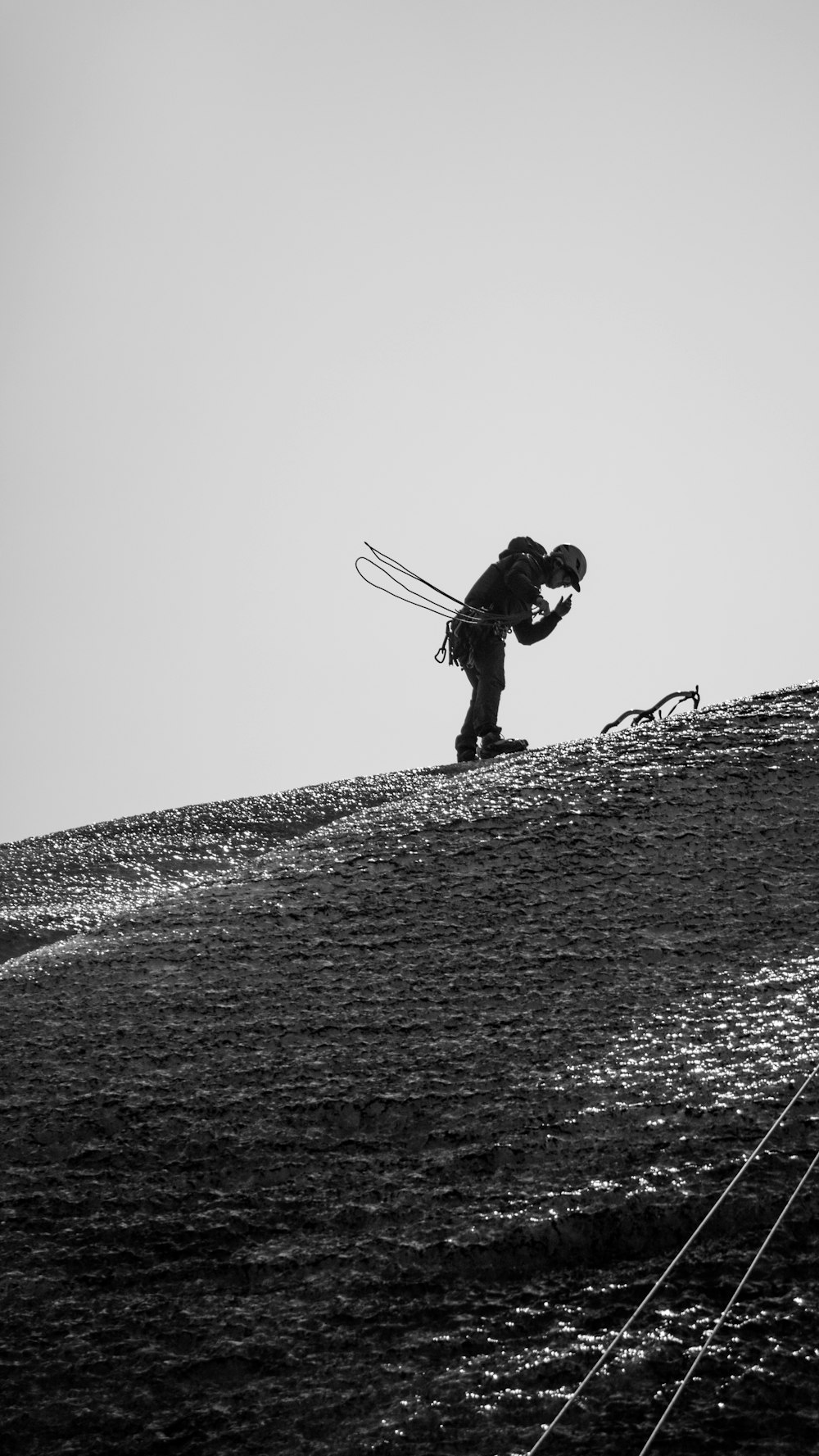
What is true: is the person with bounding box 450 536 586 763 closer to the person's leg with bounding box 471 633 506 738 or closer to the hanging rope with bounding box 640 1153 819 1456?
the person's leg with bounding box 471 633 506 738

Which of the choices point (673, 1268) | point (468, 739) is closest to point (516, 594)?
point (468, 739)

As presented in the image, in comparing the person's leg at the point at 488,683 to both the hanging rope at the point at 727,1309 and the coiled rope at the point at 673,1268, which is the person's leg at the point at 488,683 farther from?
the hanging rope at the point at 727,1309

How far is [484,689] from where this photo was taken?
32.0ft

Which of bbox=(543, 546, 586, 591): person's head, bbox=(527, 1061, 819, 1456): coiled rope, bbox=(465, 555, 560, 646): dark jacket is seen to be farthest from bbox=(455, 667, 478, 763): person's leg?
bbox=(527, 1061, 819, 1456): coiled rope

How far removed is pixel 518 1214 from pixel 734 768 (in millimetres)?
3009

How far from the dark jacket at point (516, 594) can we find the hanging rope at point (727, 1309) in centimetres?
710

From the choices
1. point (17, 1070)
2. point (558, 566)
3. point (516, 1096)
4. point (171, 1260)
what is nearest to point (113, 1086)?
point (17, 1070)

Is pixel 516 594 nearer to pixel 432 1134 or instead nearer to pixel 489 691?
pixel 489 691

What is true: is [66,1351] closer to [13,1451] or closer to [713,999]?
[13,1451]

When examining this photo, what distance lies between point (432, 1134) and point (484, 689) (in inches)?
249

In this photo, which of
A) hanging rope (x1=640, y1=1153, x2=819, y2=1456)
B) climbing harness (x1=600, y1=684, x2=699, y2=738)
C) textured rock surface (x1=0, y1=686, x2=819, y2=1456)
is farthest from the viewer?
climbing harness (x1=600, y1=684, x2=699, y2=738)

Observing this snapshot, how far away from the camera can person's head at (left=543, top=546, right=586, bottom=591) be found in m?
10.3

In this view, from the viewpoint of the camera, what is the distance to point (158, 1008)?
4.51 m

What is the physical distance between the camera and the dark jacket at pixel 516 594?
10.1m
